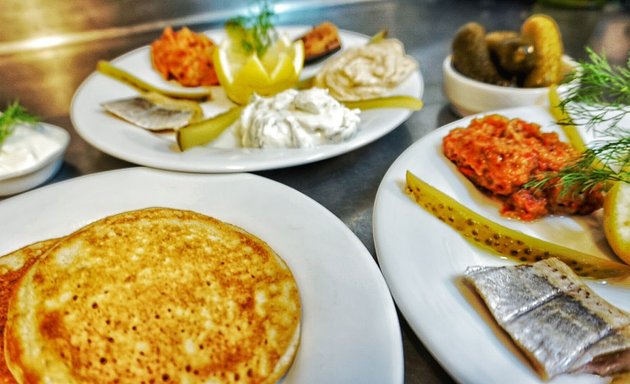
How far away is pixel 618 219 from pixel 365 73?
62.3 inches

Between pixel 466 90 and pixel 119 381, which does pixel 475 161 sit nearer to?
pixel 466 90

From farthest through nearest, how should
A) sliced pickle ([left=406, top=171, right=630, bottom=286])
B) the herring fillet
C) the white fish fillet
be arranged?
1. the white fish fillet
2. sliced pickle ([left=406, top=171, right=630, bottom=286])
3. the herring fillet

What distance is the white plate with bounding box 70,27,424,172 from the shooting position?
2.03 meters

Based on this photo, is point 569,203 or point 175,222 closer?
point 175,222

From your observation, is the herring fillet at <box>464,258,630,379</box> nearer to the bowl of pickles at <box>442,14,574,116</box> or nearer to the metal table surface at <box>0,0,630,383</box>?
the metal table surface at <box>0,0,630,383</box>

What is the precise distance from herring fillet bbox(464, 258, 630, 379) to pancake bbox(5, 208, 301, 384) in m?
0.62

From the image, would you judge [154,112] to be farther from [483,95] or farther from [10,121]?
[483,95]

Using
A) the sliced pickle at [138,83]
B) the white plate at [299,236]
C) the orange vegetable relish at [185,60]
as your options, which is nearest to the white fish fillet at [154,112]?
the sliced pickle at [138,83]

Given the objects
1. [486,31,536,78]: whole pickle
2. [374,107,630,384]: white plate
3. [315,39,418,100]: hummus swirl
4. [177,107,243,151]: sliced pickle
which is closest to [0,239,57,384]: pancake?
[177,107,243,151]: sliced pickle

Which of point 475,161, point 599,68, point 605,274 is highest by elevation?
point 599,68

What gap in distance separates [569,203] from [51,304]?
1.91 m

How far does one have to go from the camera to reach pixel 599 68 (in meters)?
2.09

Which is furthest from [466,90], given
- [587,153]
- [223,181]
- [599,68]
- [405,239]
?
[223,181]

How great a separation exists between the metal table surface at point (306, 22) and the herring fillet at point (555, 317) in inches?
24.6
